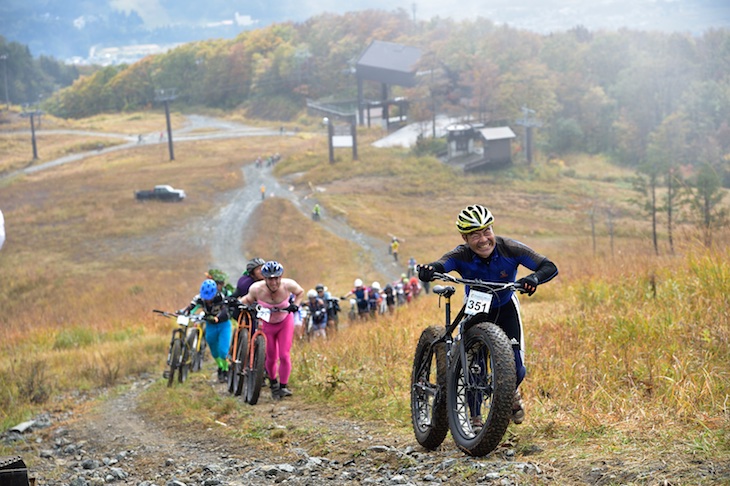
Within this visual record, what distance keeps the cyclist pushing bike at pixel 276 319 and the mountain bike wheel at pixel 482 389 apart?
14.3ft

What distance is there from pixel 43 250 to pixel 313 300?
3278 cm

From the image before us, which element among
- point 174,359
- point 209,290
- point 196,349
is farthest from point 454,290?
point 196,349

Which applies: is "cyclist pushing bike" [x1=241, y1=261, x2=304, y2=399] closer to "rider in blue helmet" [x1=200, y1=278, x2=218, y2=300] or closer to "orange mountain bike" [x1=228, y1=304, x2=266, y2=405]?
"orange mountain bike" [x1=228, y1=304, x2=266, y2=405]

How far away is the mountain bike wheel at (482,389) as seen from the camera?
5.90m

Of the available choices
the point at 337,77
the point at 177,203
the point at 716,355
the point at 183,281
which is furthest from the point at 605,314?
the point at 337,77

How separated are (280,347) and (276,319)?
1.17 ft

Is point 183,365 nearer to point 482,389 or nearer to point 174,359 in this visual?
point 174,359

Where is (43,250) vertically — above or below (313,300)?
below

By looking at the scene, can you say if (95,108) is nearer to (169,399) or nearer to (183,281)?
(183,281)

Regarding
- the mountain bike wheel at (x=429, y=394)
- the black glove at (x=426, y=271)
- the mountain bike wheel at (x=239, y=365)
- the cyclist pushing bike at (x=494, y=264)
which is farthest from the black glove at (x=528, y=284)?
the mountain bike wheel at (x=239, y=365)

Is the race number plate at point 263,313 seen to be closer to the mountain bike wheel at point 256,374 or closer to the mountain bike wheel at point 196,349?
the mountain bike wheel at point 256,374

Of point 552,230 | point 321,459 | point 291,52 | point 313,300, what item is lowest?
point 552,230

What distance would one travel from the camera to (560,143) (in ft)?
237

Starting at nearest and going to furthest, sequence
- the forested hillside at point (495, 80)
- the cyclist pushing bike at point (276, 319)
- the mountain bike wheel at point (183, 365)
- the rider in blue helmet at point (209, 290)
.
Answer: the cyclist pushing bike at point (276, 319) → the rider in blue helmet at point (209, 290) → the mountain bike wheel at point (183, 365) → the forested hillside at point (495, 80)
